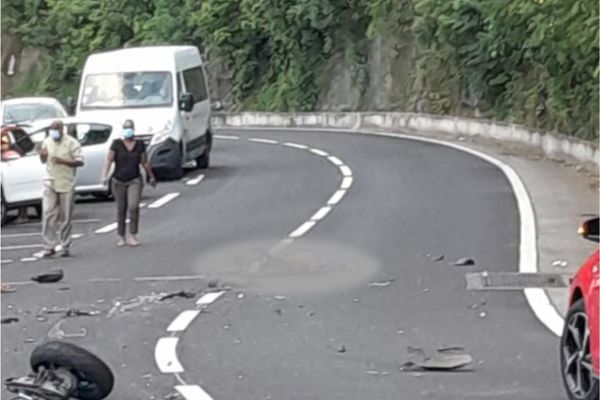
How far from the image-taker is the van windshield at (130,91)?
1185 inches

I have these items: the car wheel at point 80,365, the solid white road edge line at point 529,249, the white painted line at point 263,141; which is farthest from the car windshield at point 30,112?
the car wheel at point 80,365

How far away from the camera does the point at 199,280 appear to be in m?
16.3

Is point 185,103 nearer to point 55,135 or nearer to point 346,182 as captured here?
point 346,182

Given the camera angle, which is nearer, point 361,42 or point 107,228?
point 107,228

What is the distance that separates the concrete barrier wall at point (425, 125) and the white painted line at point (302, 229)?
27.5 ft

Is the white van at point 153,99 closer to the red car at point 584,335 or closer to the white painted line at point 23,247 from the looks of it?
the white painted line at point 23,247

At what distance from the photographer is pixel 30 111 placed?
32.1 meters

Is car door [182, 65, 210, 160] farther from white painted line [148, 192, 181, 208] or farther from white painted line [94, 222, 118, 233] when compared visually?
white painted line [94, 222, 118, 233]

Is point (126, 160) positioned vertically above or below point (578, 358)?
below

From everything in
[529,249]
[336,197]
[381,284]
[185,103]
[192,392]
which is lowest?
[336,197]

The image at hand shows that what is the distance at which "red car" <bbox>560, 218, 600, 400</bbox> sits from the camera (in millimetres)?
8789

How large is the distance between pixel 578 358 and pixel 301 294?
6.17 m

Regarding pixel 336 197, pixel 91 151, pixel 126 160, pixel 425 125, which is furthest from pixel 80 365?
pixel 425 125

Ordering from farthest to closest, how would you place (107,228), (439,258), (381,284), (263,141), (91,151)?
(263,141)
(91,151)
(107,228)
(439,258)
(381,284)
